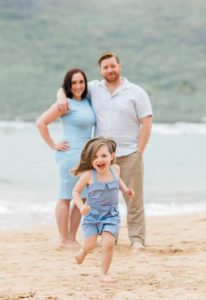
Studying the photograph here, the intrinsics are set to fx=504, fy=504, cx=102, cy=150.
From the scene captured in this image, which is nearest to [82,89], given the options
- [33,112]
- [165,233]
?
[165,233]

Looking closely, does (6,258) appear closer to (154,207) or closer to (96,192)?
(96,192)

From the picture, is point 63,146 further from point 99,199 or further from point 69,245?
point 99,199

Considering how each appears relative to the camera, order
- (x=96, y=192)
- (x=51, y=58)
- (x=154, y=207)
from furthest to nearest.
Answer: (x=51, y=58)
(x=154, y=207)
(x=96, y=192)

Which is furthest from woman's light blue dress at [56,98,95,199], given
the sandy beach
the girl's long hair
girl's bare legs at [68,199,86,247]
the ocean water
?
the ocean water

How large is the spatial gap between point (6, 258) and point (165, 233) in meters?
2.42

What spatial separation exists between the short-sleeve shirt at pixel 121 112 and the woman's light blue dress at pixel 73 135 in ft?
0.37

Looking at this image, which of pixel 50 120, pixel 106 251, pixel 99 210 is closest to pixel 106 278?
pixel 106 251

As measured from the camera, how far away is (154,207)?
374 inches

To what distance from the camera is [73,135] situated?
514 cm

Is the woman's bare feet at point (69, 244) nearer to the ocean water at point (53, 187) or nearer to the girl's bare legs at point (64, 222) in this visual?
the girl's bare legs at point (64, 222)

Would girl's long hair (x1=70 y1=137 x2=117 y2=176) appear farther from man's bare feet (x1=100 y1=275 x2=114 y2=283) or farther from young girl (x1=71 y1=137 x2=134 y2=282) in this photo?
man's bare feet (x1=100 y1=275 x2=114 y2=283)

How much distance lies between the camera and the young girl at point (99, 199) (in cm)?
379

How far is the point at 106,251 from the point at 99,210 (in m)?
0.31

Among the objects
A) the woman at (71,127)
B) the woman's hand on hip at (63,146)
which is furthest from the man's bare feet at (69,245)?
the woman's hand on hip at (63,146)
